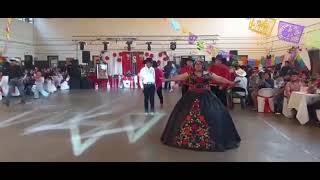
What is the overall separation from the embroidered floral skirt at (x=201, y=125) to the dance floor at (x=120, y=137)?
0.67 ft

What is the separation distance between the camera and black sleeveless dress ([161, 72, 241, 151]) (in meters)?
7.07

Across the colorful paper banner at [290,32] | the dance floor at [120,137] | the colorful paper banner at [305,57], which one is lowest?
the dance floor at [120,137]

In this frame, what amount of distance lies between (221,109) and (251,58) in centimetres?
1754

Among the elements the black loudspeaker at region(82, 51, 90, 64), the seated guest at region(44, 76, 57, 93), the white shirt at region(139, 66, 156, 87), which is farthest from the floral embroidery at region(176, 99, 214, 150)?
the black loudspeaker at region(82, 51, 90, 64)

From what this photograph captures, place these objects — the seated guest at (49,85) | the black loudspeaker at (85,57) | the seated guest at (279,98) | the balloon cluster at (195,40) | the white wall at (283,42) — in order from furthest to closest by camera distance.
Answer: the black loudspeaker at (85,57), the balloon cluster at (195,40), the seated guest at (49,85), the white wall at (283,42), the seated guest at (279,98)

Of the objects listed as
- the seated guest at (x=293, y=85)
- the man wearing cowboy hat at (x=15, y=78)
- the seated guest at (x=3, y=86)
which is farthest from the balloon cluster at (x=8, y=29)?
the seated guest at (x=293, y=85)

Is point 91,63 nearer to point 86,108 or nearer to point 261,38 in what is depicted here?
point 261,38

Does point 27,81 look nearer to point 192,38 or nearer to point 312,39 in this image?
point 312,39

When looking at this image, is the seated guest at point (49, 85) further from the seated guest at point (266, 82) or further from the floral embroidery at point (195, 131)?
the floral embroidery at point (195, 131)

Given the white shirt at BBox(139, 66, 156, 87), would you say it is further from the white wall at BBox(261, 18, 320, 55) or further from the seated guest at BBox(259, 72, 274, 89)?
the white wall at BBox(261, 18, 320, 55)

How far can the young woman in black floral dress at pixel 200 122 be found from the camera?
7.07 meters

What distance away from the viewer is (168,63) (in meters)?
22.7

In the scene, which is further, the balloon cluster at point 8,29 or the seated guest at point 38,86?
the balloon cluster at point 8,29
